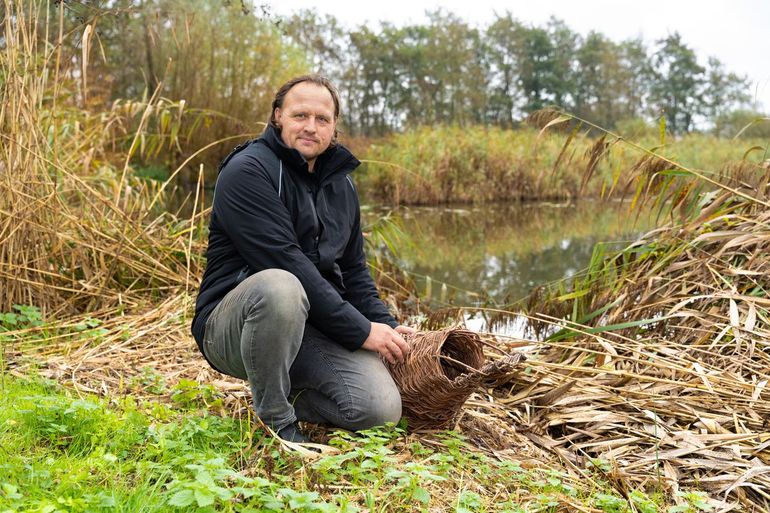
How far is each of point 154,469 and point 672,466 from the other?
153 centimetres

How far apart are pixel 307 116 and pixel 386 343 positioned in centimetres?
78

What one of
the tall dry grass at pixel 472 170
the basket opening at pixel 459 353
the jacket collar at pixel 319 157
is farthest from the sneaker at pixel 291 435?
the tall dry grass at pixel 472 170

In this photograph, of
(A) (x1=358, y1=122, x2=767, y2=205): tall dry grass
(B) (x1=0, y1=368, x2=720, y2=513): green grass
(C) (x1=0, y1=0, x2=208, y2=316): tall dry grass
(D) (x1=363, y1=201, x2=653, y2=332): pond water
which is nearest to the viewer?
(B) (x1=0, y1=368, x2=720, y2=513): green grass

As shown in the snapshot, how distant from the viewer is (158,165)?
1285cm

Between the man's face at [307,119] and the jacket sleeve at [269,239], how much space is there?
179mm

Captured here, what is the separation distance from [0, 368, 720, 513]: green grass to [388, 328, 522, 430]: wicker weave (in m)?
0.08

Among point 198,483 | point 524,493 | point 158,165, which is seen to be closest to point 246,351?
point 198,483

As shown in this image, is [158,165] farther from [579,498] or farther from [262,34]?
[579,498]

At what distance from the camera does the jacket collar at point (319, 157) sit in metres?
2.28

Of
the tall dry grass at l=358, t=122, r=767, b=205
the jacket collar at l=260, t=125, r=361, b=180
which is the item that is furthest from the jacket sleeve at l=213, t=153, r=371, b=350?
the tall dry grass at l=358, t=122, r=767, b=205

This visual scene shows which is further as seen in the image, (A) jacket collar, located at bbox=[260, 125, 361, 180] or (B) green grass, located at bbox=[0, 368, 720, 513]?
(A) jacket collar, located at bbox=[260, 125, 361, 180]

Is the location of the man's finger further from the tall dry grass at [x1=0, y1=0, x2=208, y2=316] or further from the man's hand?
the tall dry grass at [x1=0, y1=0, x2=208, y2=316]

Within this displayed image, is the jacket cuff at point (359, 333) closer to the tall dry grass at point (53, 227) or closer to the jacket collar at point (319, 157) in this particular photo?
the jacket collar at point (319, 157)

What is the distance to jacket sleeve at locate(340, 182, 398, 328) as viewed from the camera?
2.51 m
